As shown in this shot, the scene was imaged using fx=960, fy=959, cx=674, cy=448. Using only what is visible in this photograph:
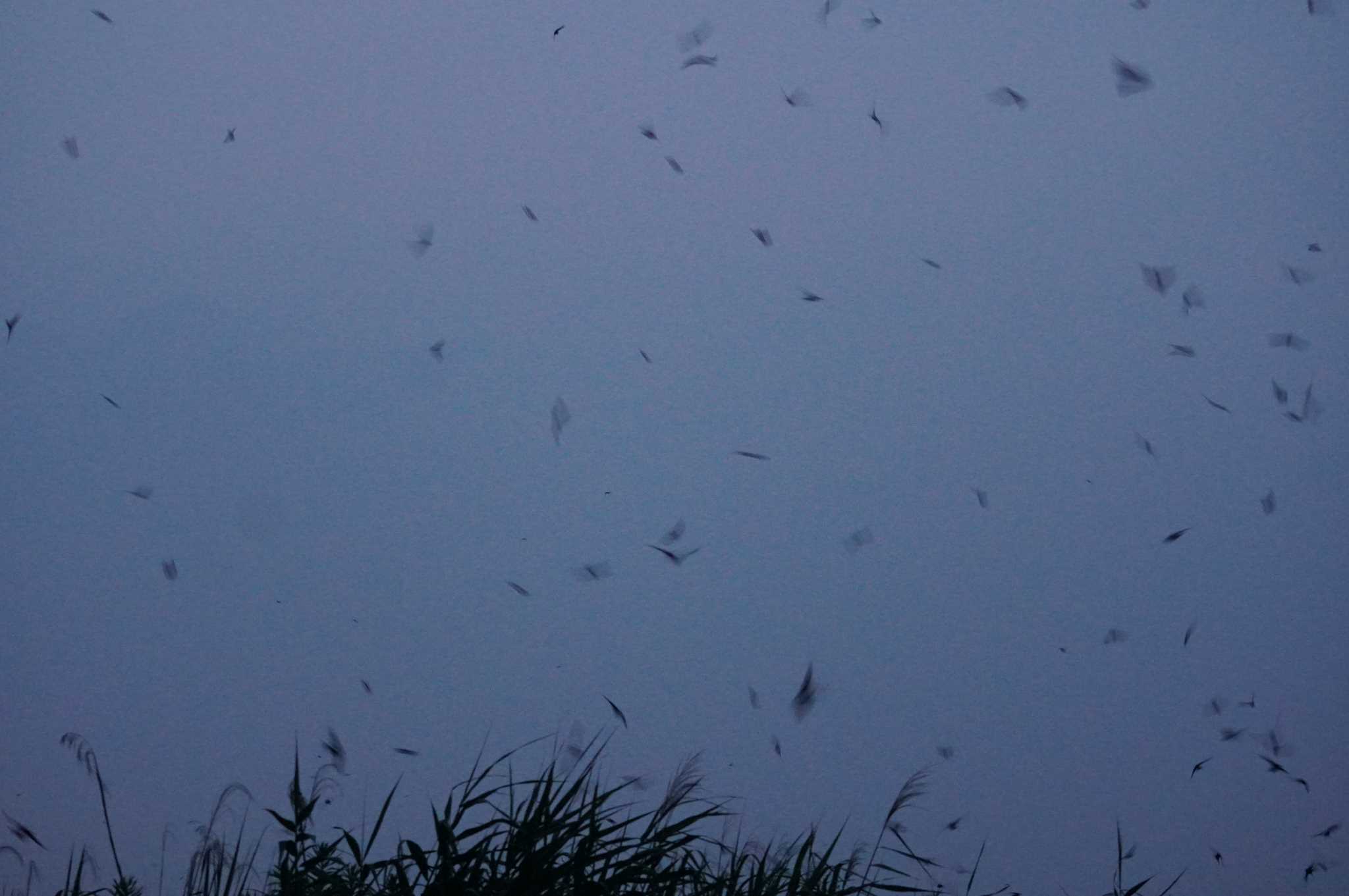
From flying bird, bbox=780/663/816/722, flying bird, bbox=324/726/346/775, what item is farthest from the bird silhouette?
flying bird, bbox=324/726/346/775

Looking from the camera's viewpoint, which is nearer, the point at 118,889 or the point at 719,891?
the point at 719,891

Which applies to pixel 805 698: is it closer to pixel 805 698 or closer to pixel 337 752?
pixel 805 698

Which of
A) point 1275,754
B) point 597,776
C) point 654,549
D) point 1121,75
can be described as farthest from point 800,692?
point 1121,75

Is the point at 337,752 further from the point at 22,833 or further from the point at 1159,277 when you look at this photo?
the point at 1159,277

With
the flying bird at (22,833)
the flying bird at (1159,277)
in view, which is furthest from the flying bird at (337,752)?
the flying bird at (1159,277)

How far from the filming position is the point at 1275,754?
2814mm

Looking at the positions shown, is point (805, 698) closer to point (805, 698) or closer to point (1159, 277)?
point (805, 698)

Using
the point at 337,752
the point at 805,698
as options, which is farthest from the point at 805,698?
the point at 337,752

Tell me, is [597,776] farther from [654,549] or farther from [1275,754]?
[1275,754]

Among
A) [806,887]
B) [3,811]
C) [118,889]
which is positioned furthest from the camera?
[3,811]

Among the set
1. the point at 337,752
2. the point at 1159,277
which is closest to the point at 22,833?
the point at 337,752

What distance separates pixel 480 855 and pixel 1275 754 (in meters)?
2.54

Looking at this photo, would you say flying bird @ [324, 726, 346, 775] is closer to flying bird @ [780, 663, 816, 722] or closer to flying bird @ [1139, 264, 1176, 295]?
flying bird @ [780, 663, 816, 722]

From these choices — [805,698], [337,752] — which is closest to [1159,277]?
[805,698]
